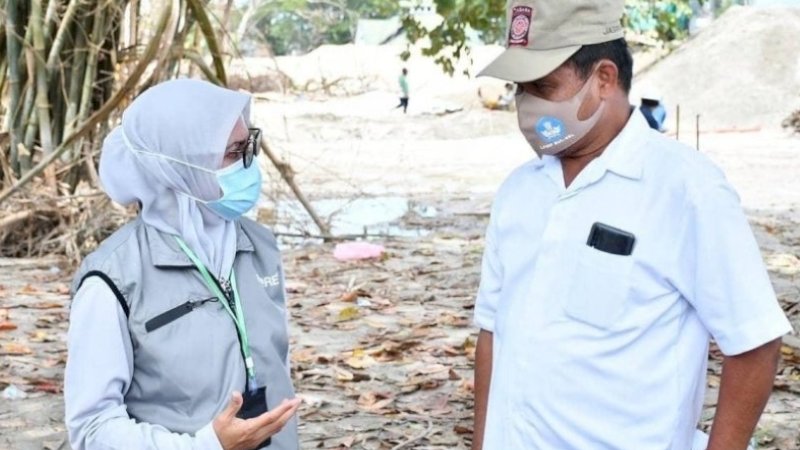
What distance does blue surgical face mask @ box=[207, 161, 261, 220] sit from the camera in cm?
259

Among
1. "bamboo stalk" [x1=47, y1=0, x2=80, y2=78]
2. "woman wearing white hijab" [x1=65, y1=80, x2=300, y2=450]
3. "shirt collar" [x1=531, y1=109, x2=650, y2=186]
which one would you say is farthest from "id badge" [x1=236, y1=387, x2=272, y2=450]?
"bamboo stalk" [x1=47, y1=0, x2=80, y2=78]

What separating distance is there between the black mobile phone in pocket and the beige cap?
1.09 feet

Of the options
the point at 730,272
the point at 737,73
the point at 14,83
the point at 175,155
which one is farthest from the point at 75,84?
the point at 737,73

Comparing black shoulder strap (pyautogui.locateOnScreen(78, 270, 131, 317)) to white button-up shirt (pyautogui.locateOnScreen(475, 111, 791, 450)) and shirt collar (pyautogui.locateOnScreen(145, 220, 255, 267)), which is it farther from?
white button-up shirt (pyautogui.locateOnScreen(475, 111, 791, 450))

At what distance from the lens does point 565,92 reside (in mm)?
2543

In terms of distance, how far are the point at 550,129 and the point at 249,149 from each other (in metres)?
0.64

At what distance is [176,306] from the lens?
8.11 feet

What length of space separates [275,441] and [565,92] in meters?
0.95

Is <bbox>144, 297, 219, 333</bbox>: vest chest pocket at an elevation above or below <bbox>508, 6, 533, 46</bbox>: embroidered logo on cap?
below

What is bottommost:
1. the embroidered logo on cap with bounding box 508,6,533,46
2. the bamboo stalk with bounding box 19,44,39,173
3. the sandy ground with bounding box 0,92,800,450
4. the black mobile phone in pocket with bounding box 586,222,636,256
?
the sandy ground with bounding box 0,92,800,450

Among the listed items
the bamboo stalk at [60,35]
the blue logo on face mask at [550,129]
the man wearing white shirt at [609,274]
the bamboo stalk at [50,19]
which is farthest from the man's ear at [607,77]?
the bamboo stalk at [50,19]

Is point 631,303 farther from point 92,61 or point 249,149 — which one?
point 92,61

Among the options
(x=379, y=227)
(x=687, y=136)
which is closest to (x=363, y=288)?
(x=379, y=227)

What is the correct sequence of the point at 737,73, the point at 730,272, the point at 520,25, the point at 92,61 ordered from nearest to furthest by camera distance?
the point at 730,272 → the point at 520,25 → the point at 92,61 → the point at 737,73
